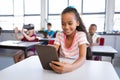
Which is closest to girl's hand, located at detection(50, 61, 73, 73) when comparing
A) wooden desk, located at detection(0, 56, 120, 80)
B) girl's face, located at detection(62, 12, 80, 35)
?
wooden desk, located at detection(0, 56, 120, 80)

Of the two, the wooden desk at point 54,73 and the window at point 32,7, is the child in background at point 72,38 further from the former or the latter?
the window at point 32,7

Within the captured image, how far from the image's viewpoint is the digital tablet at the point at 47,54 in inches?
42.9

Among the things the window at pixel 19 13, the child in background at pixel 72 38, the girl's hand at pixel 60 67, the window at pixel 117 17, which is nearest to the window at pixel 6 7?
the window at pixel 19 13

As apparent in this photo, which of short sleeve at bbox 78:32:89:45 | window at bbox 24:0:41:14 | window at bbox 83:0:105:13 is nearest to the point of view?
short sleeve at bbox 78:32:89:45

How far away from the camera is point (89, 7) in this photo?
636 centimetres

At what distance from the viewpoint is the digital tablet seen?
1.09 meters

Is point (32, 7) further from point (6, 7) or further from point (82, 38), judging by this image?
point (82, 38)

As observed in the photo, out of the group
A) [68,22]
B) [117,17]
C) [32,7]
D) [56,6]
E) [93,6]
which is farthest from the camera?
[32,7]

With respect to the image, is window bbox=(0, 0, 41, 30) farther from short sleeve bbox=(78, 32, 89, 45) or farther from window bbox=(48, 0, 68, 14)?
short sleeve bbox=(78, 32, 89, 45)

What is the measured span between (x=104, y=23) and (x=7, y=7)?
13.9ft

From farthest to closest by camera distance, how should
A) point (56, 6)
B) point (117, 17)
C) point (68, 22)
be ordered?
1. point (56, 6)
2. point (117, 17)
3. point (68, 22)

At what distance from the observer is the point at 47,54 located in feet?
3.68

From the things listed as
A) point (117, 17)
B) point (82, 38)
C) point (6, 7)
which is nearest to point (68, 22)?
point (82, 38)

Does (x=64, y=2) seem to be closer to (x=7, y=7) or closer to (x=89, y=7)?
(x=89, y=7)
